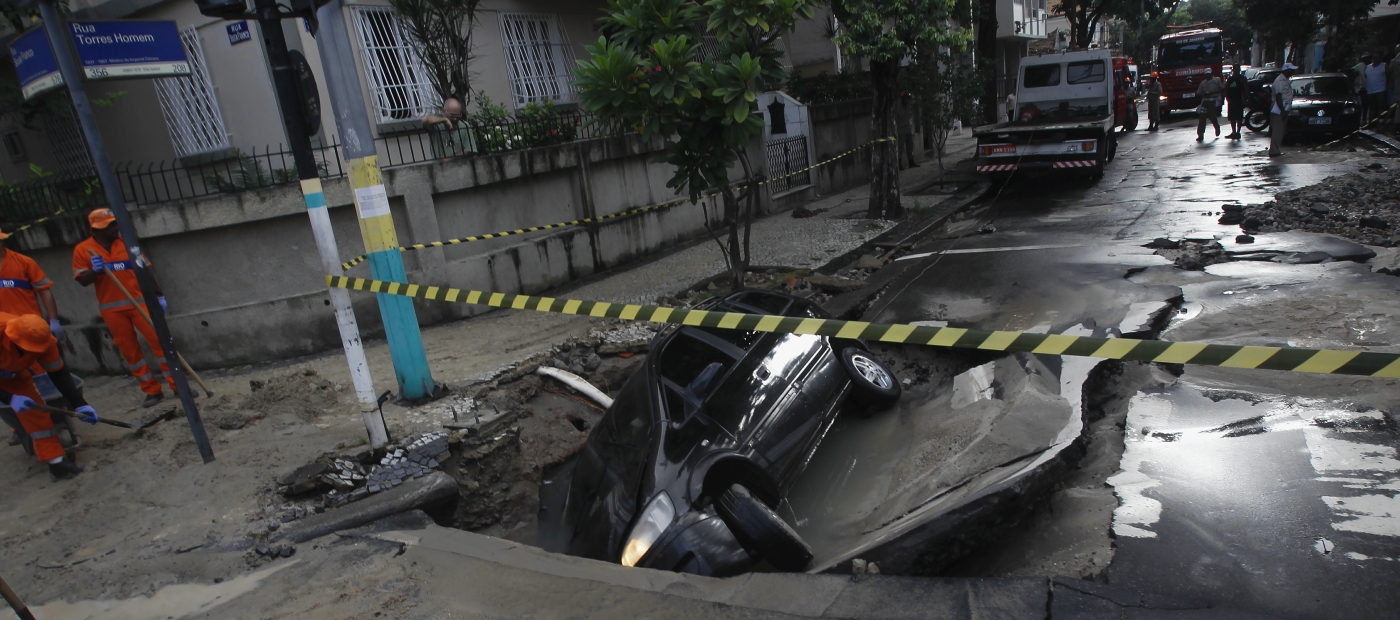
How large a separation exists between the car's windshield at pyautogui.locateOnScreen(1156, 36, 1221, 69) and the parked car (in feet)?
27.5

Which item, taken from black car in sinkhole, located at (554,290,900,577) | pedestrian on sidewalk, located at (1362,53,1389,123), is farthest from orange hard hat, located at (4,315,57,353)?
pedestrian on sidewalk, located at (1362,53,1389,123)

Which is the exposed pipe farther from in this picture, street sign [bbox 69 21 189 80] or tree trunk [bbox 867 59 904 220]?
tree trunk [bbox 867 59 904 220]

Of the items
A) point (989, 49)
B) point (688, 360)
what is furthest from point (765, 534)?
point (989, 49)

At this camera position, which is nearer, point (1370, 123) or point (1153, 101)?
point (1370, 123)

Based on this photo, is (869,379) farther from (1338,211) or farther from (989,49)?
(989,49)

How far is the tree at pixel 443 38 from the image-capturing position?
362 inches

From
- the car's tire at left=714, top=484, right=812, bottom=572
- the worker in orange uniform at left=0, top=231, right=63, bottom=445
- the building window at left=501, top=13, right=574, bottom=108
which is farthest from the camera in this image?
the building window at left=501, top=13, right=574, bottom=108

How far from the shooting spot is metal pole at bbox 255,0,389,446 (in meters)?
4.71

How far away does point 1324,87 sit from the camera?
16.8 meters

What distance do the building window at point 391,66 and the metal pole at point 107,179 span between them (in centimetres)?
501

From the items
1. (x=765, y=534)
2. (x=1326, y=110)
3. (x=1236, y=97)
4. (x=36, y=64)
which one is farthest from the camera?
(x=1236, y=97)

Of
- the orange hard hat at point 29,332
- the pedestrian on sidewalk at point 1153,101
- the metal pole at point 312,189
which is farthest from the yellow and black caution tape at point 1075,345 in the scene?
the pedestrian on sidewalk at point 1153,101

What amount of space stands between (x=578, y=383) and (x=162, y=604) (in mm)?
3123

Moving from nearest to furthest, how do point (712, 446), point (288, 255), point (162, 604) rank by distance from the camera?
point (162, 604) < point (712, 446) < point (288, 255)
